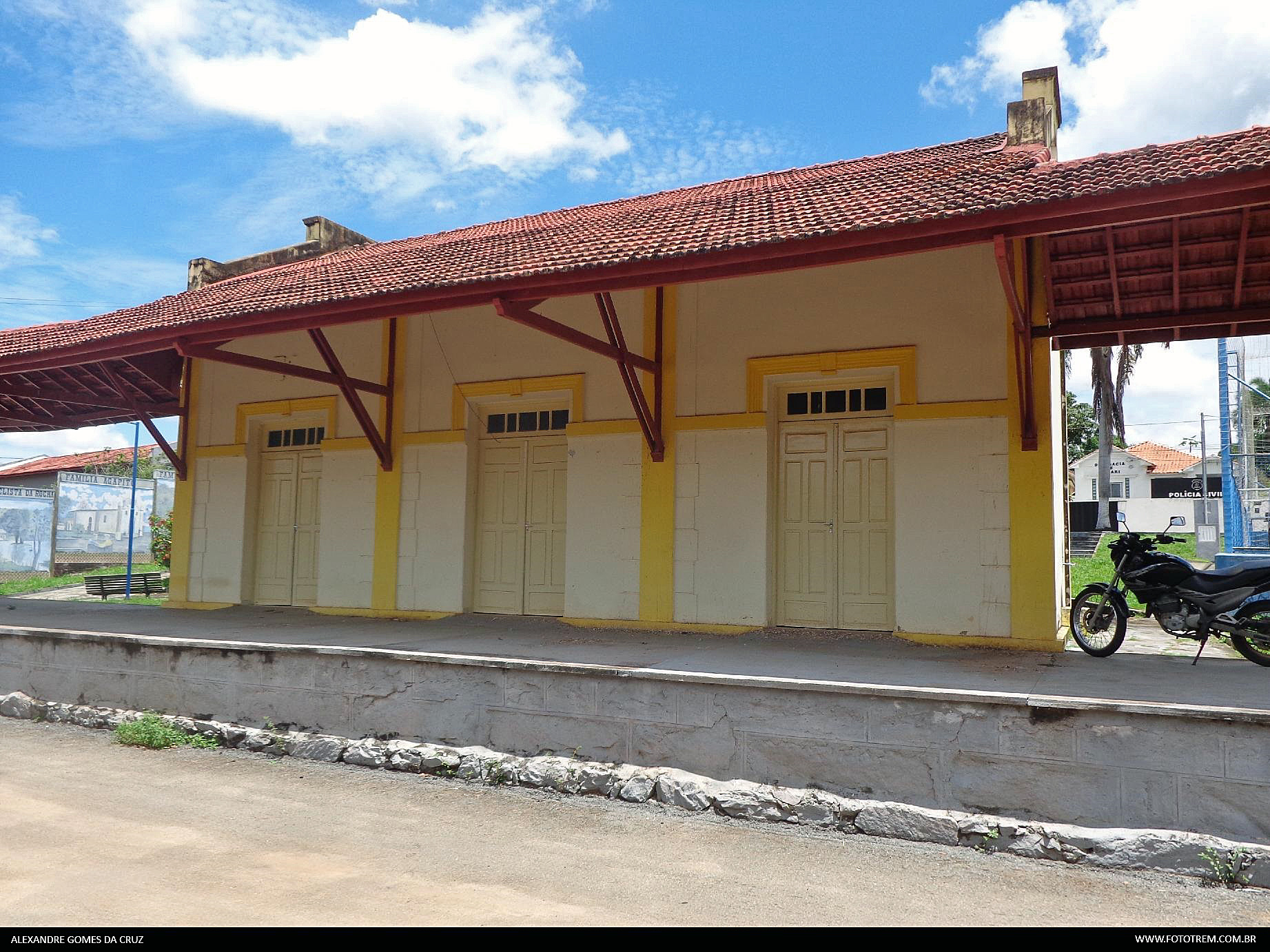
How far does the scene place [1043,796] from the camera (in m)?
4.69

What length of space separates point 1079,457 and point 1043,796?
48.2 meters

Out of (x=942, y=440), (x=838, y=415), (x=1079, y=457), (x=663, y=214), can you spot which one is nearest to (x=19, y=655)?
(x=663, y=214)

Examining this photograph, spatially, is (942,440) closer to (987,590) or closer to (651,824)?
(987,590)

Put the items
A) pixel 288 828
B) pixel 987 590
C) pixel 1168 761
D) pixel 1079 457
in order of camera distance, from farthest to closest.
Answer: pixel 1079 457
pixel 987 590
pixel 288 828
pixel 1168 761

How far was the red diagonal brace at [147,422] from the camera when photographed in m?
11.8

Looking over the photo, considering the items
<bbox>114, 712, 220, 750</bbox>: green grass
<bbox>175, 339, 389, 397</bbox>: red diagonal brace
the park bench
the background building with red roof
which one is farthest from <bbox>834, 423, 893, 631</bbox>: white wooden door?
the background building with red roof

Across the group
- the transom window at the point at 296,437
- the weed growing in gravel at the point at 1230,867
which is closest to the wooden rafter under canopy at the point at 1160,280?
the weed growing in gravel at the point at 1230,867

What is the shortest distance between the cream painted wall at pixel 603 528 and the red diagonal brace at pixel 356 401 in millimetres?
2363

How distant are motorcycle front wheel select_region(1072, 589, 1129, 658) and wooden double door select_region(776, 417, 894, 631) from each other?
5.02 ft

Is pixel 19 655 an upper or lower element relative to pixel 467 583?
lower

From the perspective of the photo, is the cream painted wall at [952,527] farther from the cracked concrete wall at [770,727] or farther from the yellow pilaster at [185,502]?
the yellow pilaster at [185,502]

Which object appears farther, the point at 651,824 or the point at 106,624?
the point at 106,624

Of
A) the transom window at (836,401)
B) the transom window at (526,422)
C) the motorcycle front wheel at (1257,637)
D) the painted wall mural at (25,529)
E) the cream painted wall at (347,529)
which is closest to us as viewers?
the motorcycle front wheel at (1257,637)

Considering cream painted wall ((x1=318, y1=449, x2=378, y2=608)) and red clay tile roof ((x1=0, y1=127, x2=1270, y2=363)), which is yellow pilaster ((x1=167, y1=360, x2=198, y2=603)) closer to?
red clay tile roof ((x1=0, y1=127, x2=1270, y2=363))
